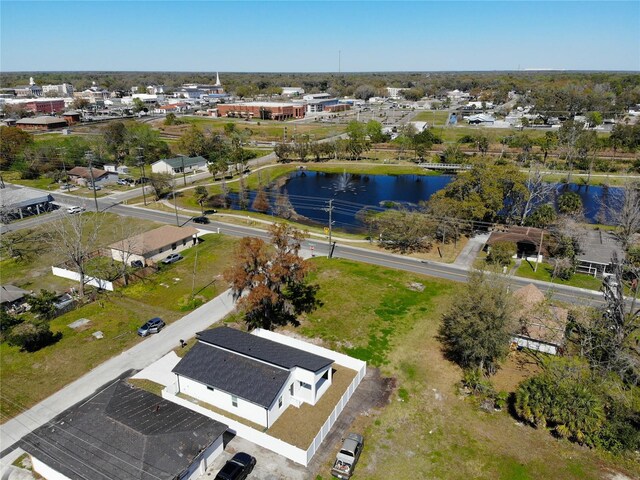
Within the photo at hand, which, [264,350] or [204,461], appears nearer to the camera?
[204,461]

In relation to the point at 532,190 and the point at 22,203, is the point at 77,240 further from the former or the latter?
the point at 532,190

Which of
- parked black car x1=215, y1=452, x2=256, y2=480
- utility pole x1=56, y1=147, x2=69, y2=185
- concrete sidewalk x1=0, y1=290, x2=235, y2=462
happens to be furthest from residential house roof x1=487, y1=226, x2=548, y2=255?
utility pole x1=56, y1=147, x2=69, y2=185

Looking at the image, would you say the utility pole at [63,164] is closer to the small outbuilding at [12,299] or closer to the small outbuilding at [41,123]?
the small outbuilding at [12,299]

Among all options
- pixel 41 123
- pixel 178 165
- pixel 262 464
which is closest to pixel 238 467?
pixel 262 464

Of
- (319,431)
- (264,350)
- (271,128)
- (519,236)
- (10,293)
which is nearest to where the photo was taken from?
(319,431)

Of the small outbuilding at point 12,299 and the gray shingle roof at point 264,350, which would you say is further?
the small outbuilding at point 12,299

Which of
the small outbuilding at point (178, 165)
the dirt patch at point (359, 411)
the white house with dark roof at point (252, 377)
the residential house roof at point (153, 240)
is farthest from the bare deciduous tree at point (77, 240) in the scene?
the dirt patch at point (359, 411)

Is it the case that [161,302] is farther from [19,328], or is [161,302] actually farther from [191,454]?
[191,454]
